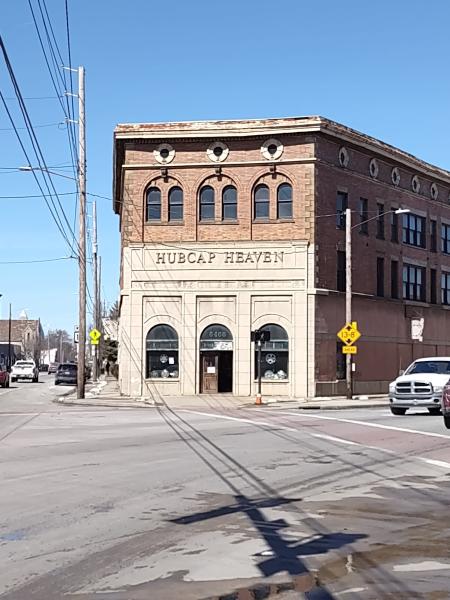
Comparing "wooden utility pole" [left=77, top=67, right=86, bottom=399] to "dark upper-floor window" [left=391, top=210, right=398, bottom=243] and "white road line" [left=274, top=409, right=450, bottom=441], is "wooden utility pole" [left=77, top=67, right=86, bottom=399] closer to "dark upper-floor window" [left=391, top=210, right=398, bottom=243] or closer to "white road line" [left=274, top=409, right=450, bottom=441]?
"white road line" [left=274, top=409, right=450, bottom=441]

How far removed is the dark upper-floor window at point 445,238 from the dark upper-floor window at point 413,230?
2.79 meters

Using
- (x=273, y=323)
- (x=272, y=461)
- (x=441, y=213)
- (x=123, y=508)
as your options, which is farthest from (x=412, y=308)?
(x=123, y=508)

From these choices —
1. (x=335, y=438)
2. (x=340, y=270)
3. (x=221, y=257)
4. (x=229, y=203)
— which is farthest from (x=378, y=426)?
(x=340, y=270)

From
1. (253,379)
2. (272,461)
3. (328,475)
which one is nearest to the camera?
(328,475)

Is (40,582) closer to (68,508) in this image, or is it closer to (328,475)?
(68,508)

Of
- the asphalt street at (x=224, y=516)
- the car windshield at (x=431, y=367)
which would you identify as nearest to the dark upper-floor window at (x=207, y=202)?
the car windshield at (x=431, y=367)

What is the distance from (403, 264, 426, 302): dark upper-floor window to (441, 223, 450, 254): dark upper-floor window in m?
3.39

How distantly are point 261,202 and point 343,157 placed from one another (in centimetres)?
509

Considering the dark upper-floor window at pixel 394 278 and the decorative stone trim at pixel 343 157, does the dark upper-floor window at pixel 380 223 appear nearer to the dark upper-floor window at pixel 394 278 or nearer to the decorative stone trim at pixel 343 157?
the dark upper-floor window at pixel 394 278

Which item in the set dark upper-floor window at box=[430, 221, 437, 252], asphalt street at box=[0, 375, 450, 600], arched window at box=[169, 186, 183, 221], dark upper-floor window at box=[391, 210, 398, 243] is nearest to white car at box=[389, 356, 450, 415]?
asphalt street at box=[0, 375, 450, 600]

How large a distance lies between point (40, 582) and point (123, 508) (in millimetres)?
3674

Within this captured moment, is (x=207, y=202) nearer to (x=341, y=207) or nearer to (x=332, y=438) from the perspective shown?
(x=341, y=207)

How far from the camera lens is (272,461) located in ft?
53.0

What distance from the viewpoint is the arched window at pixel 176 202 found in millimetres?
42812
